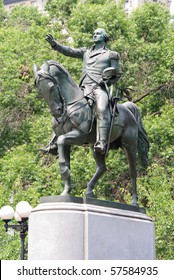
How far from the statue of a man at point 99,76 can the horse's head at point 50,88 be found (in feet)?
2.28

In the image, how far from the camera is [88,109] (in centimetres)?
1440

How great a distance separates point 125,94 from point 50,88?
43.3 ft

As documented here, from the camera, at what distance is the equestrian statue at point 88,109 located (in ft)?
45.9

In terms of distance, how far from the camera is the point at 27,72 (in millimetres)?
30141

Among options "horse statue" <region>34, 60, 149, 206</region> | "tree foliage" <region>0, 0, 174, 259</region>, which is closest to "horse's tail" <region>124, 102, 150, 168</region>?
"horse statue" <region>34, 60, 149, 206</region>

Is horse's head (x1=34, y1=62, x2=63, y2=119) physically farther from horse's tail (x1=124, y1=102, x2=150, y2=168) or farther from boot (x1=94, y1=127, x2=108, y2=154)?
horse's tail (x1=124, y1=102, x2=150, y2=168)

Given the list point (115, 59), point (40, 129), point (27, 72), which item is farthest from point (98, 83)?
point (27, 72)

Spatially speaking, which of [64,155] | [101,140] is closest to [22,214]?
[64,155]

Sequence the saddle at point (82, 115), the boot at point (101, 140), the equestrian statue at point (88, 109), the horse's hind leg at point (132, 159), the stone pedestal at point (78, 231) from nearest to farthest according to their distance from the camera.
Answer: the stone pedestal at point (78, 231)
the equestrian statue at point (88, 109)
the saddle at point (82, 115)
the boot at point (101, 140)
the horse's hind leg at point (132, 159)

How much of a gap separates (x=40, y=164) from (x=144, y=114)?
4082 mm

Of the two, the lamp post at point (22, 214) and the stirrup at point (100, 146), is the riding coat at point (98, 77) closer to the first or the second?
the stirrup at point (100, 146)

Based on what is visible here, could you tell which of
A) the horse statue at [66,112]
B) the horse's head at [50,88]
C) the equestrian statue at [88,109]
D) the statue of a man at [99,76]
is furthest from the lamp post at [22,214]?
the horse's head at [50,88]

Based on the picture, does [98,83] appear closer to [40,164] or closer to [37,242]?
[37,242]

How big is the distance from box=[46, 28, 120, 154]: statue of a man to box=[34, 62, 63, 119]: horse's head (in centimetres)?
69
